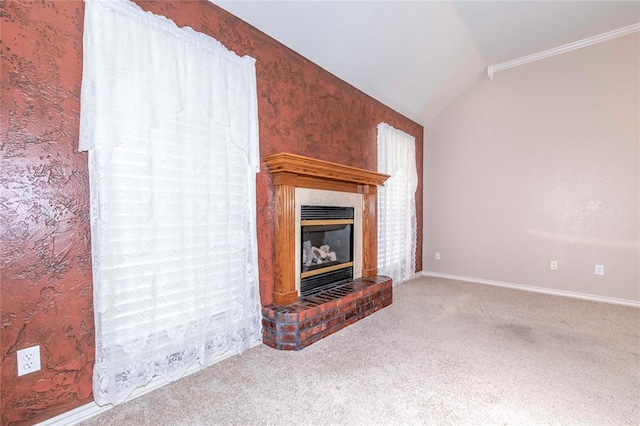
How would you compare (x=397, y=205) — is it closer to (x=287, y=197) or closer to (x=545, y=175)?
(x=545, y=175)

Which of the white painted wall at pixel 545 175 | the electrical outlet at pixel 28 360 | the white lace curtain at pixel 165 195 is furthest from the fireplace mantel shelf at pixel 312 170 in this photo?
the white painted wall at pixel 545 175

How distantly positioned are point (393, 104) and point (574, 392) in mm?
3589

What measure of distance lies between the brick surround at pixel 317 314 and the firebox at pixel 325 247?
125 mm

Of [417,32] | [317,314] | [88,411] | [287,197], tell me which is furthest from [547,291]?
[88,411]

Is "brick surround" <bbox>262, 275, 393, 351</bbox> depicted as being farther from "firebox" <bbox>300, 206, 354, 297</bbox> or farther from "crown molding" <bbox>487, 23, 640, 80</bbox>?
"crown molding" <bbox>487, 23, 640, 80</bbox>

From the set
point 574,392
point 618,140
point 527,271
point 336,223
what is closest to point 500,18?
point 618,140

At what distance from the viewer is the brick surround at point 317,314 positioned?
2314mm

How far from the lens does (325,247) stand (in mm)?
3293

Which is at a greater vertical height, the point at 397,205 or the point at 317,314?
the point at 397,205

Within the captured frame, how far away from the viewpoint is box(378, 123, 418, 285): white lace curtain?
4.04 metres

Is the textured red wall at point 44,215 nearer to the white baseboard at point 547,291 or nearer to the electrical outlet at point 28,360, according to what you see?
the electrical outlet at point 28,360

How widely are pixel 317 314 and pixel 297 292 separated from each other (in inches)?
11.1

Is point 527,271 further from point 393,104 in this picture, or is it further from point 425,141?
point 393,104

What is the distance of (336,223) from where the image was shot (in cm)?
318
